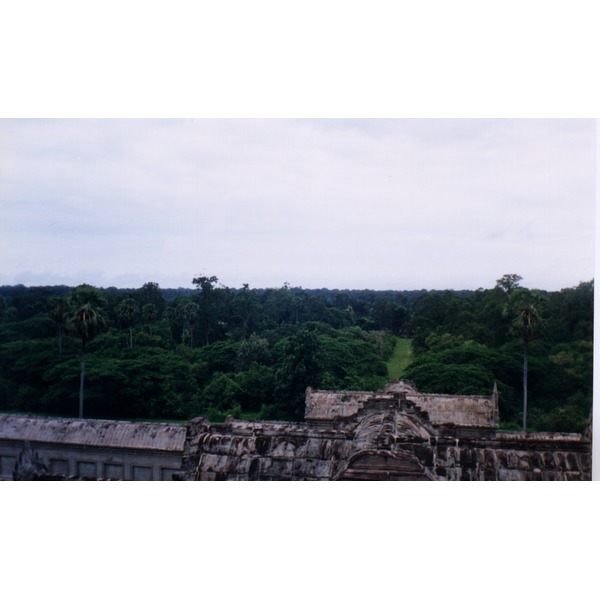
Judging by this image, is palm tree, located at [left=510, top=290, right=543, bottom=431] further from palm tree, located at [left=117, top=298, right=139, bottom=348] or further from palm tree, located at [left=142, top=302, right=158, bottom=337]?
palm tree, located at [left=117, top=298, right=139, bottom=348]

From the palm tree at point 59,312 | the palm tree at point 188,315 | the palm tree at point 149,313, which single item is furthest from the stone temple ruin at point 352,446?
the palm tree at point 149,313

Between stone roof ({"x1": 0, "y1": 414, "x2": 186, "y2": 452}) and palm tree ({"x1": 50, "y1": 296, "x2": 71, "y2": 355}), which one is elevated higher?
palm tree ({"x1": 50, "y1": 296, "x2": 71, "y2": 355})

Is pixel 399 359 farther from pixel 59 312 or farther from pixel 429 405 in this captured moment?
pixel 59 312

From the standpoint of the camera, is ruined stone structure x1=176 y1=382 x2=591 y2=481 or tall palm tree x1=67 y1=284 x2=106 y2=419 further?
tall palm tree x1=67 y1=284 x2=106 y2=419

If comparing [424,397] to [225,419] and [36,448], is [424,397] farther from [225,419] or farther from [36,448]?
[36,448]

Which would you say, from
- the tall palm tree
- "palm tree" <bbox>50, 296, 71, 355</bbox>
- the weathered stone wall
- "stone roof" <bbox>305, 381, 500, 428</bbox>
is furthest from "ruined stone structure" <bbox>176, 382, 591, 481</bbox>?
"palm tree" <bbox>50, 296, 71, 355</bbox>

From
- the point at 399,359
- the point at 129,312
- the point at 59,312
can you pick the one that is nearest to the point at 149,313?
the point at 129,312

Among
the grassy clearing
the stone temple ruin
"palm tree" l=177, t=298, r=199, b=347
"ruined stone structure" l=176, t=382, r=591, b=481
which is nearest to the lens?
"ruined stone structure" l=176, t=382, r=591, b=481
